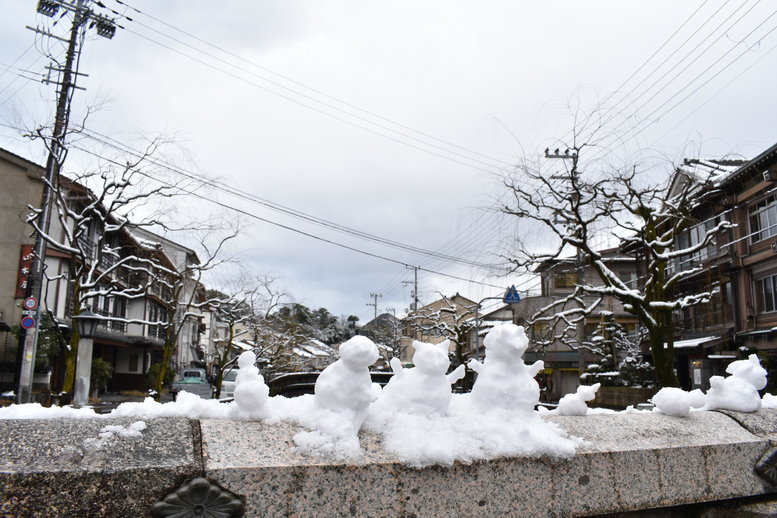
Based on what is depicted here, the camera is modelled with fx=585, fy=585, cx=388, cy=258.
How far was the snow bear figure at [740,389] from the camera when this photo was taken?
3.07 metres

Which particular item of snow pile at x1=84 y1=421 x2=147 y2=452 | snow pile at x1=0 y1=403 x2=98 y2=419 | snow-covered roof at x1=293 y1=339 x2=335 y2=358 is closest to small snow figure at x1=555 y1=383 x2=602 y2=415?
snow pile at x1=84 y1=421 x2=147 y2=452

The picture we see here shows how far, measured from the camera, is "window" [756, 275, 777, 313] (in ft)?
72.9

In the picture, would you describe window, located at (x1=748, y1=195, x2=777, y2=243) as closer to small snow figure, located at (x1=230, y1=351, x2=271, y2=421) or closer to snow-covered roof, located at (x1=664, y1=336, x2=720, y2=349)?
snow-covered roof, located at (x1=664, y1=336, x2=720, y2=349)

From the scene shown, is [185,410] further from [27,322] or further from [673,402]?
[27,322]

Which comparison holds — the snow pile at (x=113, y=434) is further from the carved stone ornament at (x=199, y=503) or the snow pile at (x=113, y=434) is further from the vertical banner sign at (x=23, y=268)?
the vertical banner sign at (x=23, y=268)

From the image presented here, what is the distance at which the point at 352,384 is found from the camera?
2166mm

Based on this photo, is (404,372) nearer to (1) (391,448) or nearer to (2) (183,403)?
(1) (391,448)

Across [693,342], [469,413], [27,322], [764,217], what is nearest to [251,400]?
[469,413]

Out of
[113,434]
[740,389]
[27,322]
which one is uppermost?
[27,322]

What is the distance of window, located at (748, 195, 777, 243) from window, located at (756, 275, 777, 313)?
5.34 ft

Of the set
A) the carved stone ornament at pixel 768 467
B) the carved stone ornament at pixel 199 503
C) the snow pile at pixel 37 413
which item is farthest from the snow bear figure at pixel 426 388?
the carved stone ornament at pixel 768 467

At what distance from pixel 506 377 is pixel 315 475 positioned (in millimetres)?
941

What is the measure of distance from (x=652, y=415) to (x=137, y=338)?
113 feet

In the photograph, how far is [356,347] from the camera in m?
2.17
